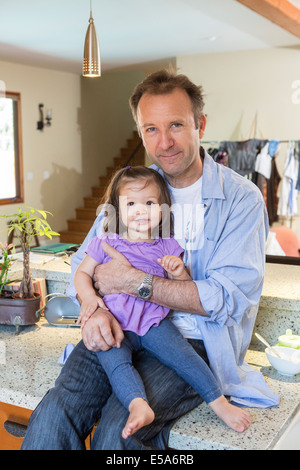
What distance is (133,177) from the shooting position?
4.89 feet

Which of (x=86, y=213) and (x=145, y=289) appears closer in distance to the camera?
(x=145, y=289)

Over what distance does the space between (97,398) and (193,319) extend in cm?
36

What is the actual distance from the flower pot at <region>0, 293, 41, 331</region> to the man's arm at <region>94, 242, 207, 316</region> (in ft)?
1.79

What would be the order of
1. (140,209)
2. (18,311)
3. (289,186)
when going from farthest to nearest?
(289,186) → (18,311) → (140,209)

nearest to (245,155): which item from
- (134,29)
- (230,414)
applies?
(134,29)

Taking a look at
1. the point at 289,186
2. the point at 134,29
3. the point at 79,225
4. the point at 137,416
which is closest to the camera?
the point at 137,416

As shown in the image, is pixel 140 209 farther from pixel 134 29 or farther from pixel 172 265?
pixel 134 29

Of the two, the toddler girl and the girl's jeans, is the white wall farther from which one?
the girl's jeans

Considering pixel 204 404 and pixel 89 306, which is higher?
pixel 89 306

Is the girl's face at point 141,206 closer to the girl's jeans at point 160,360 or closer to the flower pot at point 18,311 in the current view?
the girl's jeans at point 160,360

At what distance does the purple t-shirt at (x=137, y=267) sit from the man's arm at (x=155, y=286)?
0.11 feet

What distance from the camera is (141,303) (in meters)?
1.41

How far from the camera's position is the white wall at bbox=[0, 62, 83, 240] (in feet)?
24.7
